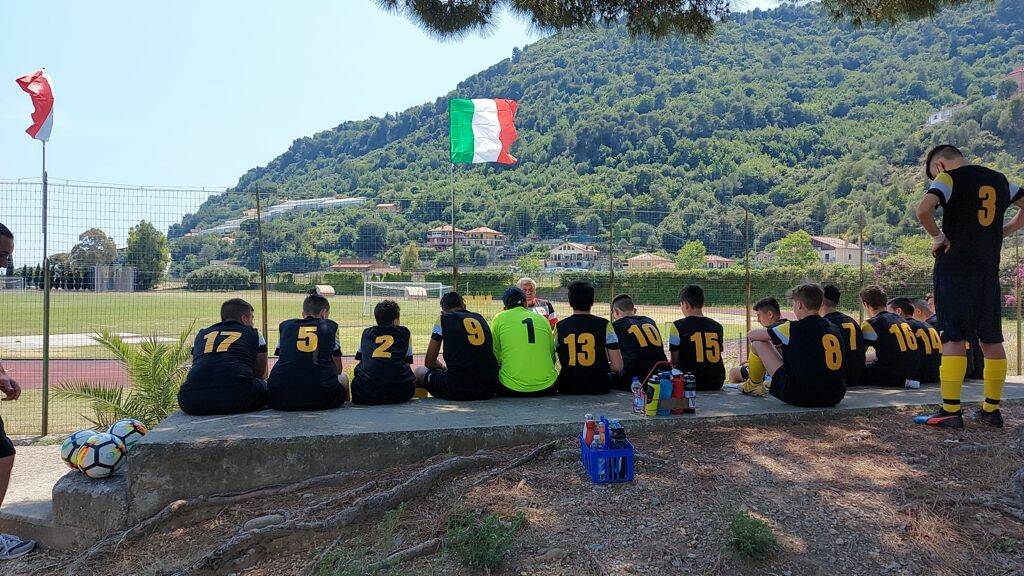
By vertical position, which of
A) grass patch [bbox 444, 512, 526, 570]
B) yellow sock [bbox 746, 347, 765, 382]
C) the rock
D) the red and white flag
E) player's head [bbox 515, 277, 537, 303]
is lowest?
the rock

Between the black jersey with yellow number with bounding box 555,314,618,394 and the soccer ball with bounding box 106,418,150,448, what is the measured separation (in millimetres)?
3331

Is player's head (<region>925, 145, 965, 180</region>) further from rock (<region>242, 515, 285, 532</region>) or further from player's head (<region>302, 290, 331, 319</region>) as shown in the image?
rock (<region>242, 515, 285, 532</region>)

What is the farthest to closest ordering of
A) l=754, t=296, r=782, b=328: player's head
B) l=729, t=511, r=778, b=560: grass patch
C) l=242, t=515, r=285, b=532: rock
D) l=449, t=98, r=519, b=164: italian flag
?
l=449, t=98, r=519, b=164: italian flag
l=754, t=296, r=782, b=328: player's head
l=242, t=515, r=285, b=532: rock
l=729, t=511, r=778, b=560: grass patch

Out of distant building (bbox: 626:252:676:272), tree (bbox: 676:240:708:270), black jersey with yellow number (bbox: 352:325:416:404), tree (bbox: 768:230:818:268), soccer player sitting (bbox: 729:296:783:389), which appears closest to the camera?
black jersey with yellow number (bbox: 352:325:416:404)

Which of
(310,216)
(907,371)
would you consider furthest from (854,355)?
(310,216)

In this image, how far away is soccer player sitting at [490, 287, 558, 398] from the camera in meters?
5.40

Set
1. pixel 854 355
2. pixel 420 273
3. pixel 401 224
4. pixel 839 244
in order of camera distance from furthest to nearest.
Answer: pixel 839 244, pixel 420 273, pixel 401 224, pixel 854 355

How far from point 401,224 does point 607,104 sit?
151m

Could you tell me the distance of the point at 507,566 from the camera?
9.27 feet

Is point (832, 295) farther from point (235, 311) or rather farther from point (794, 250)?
point (794, 250)

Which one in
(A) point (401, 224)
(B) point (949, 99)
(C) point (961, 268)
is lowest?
(C) point (961, 268)

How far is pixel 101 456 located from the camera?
4.07 m

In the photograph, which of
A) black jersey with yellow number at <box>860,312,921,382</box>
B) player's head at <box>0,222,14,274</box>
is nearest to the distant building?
black jersey with yellow number at <box>860,312,921,382</box>

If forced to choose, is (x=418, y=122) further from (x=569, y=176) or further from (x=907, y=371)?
(x=907, y=371)
